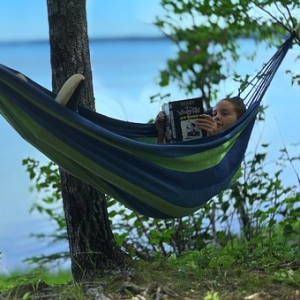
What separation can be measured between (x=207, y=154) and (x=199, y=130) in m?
0.24

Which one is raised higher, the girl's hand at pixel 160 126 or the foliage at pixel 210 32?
the foliage at pixel 210 32

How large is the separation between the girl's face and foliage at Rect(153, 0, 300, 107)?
0.49 m

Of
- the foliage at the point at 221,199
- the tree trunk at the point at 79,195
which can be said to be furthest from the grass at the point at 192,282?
the foliage at the point at 221,199

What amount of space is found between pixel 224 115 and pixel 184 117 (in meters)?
0.33

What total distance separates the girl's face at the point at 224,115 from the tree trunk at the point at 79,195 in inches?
24.5

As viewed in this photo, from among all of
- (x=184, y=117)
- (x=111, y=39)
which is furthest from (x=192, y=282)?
(x=111, y=39)

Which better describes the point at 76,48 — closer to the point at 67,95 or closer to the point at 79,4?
the point at 79,4

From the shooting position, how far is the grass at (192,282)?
195 centimetres

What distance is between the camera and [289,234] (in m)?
3.23

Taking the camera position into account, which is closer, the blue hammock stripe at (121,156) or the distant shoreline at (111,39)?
the blue hammock stripe at (121,156)

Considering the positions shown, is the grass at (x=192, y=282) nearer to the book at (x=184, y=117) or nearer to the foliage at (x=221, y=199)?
the book at (x=184, y=117)

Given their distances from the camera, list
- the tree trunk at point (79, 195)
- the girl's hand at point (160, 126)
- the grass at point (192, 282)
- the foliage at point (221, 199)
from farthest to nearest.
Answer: the foliage at point (221, 199), the girl's hand at point (160, 126), the tree trunk at point (79, 195), the grass at point (192, 282)

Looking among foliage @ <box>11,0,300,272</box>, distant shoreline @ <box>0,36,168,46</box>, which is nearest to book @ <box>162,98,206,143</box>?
foliage @ <box>11,0,300,272</box>

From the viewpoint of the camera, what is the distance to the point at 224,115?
8.75ft
